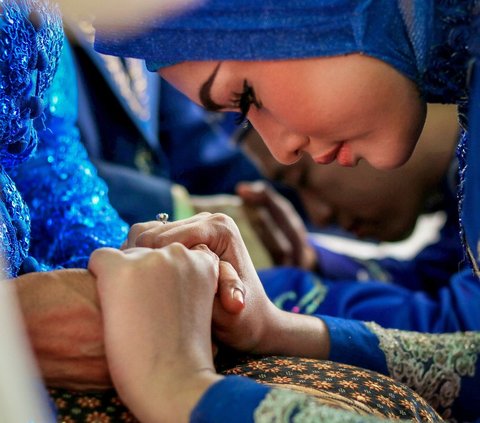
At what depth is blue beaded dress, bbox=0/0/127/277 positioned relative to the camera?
82 cm

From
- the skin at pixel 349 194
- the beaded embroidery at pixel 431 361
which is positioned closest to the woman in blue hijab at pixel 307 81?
the beaded embroidery at pixel 431 361

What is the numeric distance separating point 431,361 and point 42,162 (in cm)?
54

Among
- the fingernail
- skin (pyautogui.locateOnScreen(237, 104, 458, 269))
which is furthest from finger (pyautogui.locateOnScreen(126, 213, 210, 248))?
skin (pyautogui.locateOnScreen(237, 104, 458, 269))

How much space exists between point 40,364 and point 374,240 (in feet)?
5.78

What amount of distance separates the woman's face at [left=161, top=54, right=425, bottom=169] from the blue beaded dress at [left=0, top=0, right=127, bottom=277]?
142 mm

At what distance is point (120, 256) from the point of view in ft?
2.46

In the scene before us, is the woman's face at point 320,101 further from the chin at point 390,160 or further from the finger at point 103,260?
the finger at point 103,260

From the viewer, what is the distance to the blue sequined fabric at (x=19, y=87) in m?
0.80

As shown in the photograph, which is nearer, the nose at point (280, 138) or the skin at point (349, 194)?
the nose at point (280, 138)

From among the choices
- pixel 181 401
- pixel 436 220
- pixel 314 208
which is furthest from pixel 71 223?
pixel 436 220

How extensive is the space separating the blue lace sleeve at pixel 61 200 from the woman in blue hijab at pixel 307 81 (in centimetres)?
17

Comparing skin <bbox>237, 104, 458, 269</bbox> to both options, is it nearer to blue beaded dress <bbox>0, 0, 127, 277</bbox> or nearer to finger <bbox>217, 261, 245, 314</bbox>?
blue beaded dress <bbox>0, 0, 127, 277</bbox>

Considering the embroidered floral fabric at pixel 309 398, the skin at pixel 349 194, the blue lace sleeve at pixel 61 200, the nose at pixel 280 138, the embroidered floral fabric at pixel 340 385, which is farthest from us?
the skin at pixel 349 194

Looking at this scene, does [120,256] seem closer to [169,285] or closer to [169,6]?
[169,285]
